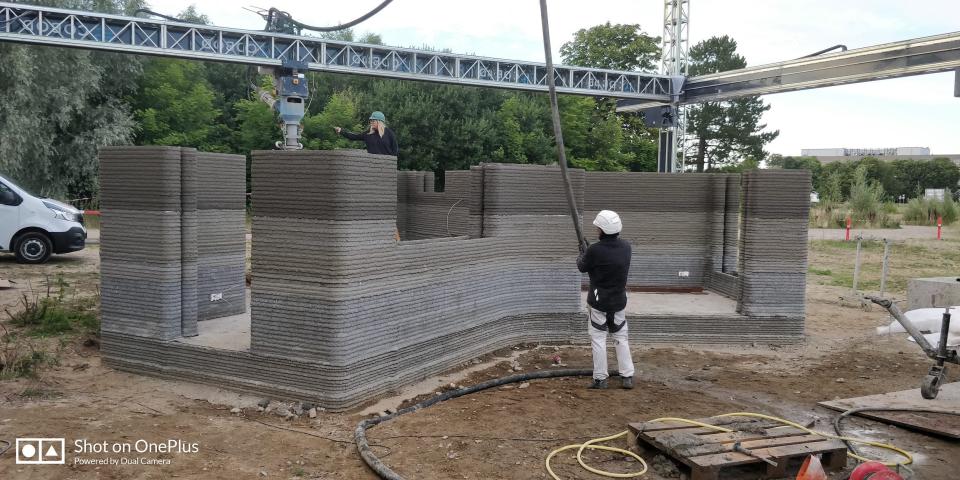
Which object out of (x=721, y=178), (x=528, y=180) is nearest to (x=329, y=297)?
(x=528, y=180)

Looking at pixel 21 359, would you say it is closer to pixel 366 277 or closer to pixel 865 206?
pixel 366 277

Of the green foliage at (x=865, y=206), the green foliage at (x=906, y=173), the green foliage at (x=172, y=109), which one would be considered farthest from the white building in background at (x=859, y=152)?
the green foliage at (x=172, y=109)

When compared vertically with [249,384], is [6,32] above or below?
above

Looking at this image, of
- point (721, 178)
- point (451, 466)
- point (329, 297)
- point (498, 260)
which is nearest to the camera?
point (451, 466)

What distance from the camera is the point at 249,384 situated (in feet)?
23.5

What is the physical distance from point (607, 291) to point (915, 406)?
10.2 feet

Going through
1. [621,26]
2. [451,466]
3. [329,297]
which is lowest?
[451,466]

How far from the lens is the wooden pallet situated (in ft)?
18.0

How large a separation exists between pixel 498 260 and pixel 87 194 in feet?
83.3

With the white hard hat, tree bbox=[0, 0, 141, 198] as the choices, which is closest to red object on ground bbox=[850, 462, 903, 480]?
the white hard hat

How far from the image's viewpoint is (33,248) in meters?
15.1

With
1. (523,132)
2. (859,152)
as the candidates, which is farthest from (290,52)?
(859,152)

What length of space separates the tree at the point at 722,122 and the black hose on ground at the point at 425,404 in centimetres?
4262

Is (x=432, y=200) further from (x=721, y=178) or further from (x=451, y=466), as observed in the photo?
(x=451, y=466)
